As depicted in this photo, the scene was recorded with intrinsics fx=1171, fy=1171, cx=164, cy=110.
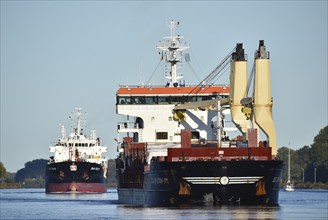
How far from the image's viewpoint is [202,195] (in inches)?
3022

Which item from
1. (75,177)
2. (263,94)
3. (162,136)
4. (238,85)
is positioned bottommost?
(75,177)

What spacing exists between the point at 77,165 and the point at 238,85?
6749 cm

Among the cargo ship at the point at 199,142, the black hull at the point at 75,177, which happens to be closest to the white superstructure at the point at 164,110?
the cargo ship at the point at 199,142

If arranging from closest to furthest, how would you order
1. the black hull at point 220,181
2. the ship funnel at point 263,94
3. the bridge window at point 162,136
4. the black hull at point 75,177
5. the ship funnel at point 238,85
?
the black hull at point 220,181 → the ship funnel at point 263,94 → the ship funnel at point 238,85 → the bridge window at point 162,136 → the black hull at point 75,177

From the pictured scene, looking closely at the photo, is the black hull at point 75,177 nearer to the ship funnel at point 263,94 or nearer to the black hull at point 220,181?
the ship funnel at point 263,94

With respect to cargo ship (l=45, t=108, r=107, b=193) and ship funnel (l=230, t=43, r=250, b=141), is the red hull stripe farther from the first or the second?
ship funnel (l=230, t=43, r=250, b=141)

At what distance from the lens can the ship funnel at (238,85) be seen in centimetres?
8969

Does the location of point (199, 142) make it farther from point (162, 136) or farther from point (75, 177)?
point (75, 177)

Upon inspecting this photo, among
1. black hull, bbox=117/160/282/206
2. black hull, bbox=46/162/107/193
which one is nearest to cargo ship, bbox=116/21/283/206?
black hull, bbox=117/160/282/206

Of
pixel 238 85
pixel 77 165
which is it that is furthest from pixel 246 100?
pixel 77 165

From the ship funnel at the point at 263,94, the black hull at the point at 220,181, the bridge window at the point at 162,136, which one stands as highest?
the ship funnel at the point at 263,94

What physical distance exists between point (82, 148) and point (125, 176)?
66.2 meters

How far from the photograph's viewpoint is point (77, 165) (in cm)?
15450

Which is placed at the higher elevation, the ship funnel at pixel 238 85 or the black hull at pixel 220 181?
the ship funnel at pixel 238 85
